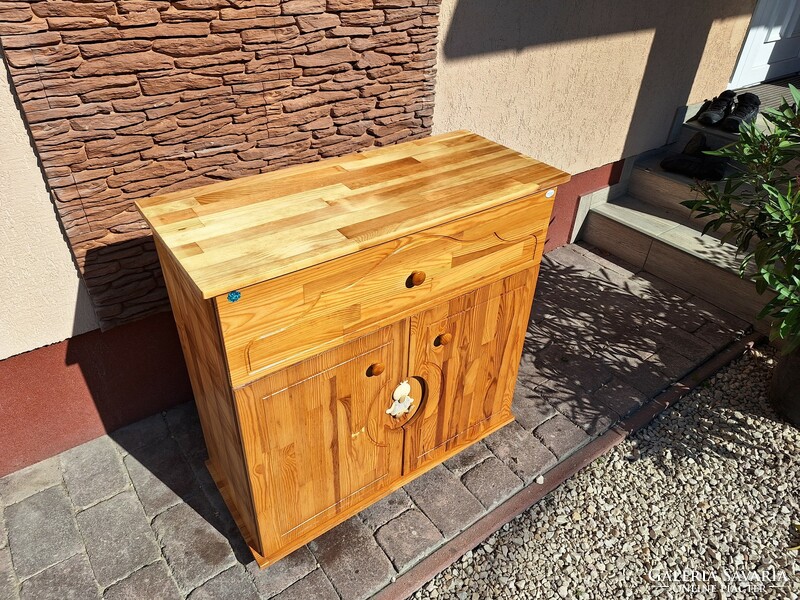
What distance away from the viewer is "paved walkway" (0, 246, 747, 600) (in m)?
2.97

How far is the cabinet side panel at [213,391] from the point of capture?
7.79 feet

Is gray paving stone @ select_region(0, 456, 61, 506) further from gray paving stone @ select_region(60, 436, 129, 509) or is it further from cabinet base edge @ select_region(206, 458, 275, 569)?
cabinet base edge @ select_region(206, 458, 275, 569)

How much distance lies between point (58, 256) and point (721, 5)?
259 inches

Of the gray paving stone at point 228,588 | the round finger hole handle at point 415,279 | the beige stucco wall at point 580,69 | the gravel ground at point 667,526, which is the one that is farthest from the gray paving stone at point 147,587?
the beige stucco wall at point 580,69

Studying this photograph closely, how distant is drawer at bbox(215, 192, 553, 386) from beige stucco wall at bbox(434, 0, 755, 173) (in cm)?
165

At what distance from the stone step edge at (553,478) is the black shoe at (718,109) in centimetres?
276

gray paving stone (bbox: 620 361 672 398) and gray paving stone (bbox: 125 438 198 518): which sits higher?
gray paving stone (bbox: 620 361 672 398)

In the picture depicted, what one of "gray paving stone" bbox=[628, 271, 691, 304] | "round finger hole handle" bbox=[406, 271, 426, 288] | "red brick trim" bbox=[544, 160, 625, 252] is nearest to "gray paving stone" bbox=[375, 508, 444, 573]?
"round finger hole handle" bbox=[406, 271, 426, 288]

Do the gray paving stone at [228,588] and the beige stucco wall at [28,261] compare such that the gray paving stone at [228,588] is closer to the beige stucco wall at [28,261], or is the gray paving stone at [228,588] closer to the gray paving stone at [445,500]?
the gray paving stone at [445,500]

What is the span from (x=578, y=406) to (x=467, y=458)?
3.22ft

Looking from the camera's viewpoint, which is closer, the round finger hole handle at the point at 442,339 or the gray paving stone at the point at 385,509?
the round finger hole handle at the point at 442,339

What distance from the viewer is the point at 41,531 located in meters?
3.17

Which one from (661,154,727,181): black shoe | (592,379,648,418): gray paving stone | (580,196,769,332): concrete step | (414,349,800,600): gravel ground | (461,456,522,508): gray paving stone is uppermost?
(661,154,727,181): black shoe

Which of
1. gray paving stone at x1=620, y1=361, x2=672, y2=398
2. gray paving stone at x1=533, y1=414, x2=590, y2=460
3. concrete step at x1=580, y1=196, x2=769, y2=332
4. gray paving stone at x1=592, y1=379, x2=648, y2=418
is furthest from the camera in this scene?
concrete step at x1=580, y1=196, x2=769, y2=332
